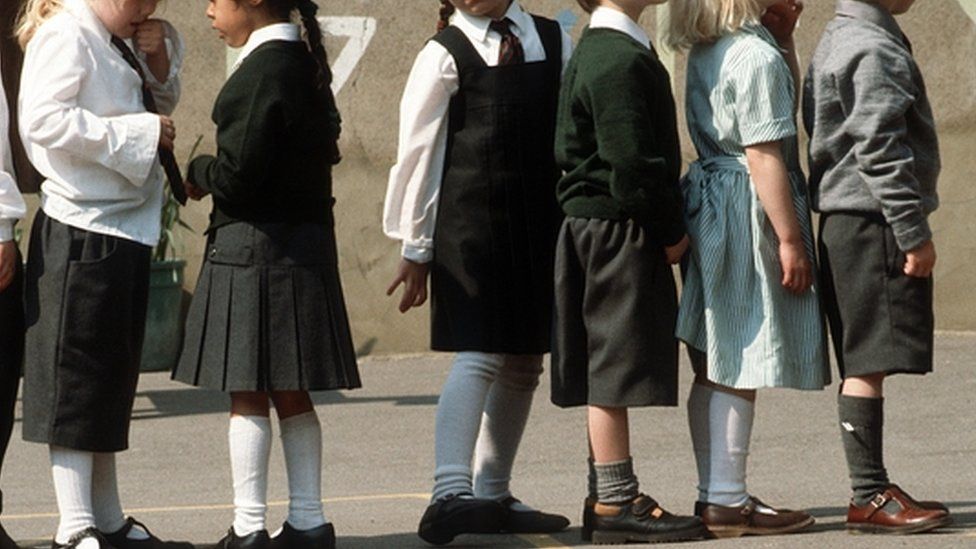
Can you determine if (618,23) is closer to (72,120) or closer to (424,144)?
(424,144)

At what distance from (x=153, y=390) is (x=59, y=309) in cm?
494

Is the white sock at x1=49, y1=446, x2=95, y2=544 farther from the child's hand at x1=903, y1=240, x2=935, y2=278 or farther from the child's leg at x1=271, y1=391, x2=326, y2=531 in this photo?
the child's hand at x1=903, y1=240, x2=935, y2=278

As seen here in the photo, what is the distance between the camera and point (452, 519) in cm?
590

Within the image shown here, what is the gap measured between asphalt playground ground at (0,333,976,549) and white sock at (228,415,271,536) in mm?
480

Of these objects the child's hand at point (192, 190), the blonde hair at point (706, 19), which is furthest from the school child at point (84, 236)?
the blonde hair at point (706, 19)

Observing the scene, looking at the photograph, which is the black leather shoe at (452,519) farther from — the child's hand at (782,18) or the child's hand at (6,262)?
the child's hand at (782,18)

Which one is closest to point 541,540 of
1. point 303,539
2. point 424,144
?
point 303,539

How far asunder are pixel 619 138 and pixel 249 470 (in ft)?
4.33

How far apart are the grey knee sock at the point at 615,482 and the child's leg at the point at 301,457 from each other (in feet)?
2.51

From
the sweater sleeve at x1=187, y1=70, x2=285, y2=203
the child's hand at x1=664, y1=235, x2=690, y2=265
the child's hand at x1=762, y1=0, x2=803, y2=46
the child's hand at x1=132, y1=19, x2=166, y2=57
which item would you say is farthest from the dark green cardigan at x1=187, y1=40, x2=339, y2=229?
the child's hand at x1=762, y1=0, x2=803, y2=46

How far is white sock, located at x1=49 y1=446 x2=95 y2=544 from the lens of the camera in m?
5.58

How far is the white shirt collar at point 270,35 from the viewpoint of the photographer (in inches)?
223

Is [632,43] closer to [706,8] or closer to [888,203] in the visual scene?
[706,8]

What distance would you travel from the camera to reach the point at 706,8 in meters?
5.86
